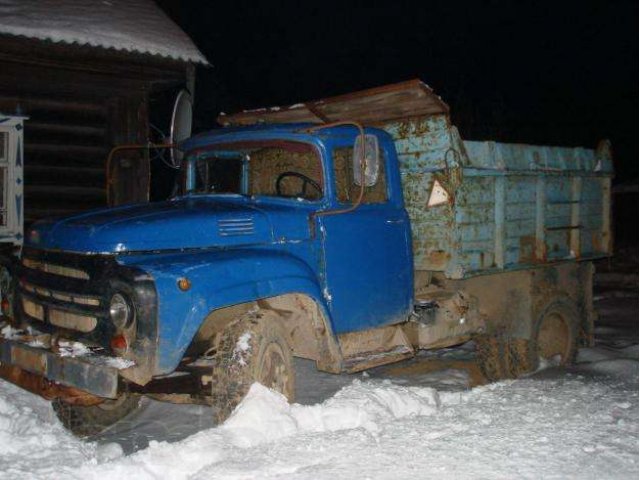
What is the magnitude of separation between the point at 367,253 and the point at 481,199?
1.55 m

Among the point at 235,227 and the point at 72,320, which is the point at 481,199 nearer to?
the point at 235,227

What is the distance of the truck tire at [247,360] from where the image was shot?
412 cm

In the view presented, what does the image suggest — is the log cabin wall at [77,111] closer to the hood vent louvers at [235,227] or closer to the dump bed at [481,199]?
the dump bed at [481,199]

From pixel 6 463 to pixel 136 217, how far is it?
5.27ft

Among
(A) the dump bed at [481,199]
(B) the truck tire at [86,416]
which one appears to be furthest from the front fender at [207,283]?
(A) the dump bed at [481,199]

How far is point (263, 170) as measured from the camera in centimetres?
529

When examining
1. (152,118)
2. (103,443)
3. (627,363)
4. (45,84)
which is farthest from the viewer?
(152,118)

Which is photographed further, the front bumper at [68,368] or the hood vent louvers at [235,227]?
the hood vent louvers at [235,227]

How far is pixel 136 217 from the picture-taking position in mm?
4277

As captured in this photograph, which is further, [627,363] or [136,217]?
[627,363]

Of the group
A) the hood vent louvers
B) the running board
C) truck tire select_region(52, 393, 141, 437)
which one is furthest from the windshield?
truck tire select_region(52, 393, 141, 437)

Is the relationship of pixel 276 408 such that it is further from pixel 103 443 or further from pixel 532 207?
pixel 532 207

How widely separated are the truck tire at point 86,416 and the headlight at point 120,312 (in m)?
1.23

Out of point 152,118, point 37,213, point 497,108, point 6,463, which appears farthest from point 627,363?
point 497,108
